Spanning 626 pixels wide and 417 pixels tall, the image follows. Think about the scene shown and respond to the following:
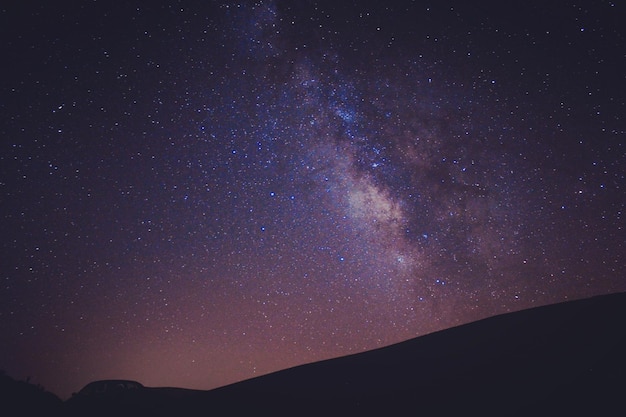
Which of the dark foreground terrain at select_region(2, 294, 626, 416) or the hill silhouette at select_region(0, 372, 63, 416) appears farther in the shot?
the hill silhouette at select_region(0, 372, 63, 416)

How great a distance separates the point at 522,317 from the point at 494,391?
285cm

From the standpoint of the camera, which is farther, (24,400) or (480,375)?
(24,400)

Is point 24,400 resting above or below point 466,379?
above

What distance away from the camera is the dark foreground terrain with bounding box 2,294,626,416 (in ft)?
16.2

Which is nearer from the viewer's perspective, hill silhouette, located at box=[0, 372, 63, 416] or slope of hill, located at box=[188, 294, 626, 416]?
slope of hill, located at box=[188, 294, 626, 416]

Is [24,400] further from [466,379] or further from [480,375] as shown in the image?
[480,375]

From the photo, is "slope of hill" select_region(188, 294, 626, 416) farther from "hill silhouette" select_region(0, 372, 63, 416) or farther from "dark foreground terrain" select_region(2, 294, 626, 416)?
"hill silhouette" select_region(0, 372, 63, 416)

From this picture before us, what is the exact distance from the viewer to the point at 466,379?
6.15m

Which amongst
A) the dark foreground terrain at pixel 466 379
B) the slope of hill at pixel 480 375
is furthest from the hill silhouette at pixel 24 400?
the slope of hill at pixel 480 375

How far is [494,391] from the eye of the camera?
18.1 feet

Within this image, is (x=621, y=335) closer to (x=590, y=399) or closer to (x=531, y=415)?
(x=590, y=399)

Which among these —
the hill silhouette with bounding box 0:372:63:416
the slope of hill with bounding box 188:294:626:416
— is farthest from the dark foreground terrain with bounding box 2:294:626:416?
the hill silhouette with bounding box 0:372:63:416

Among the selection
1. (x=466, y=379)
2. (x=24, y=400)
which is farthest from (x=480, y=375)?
(x=24, y=400)

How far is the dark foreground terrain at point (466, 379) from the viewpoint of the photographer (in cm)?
493
